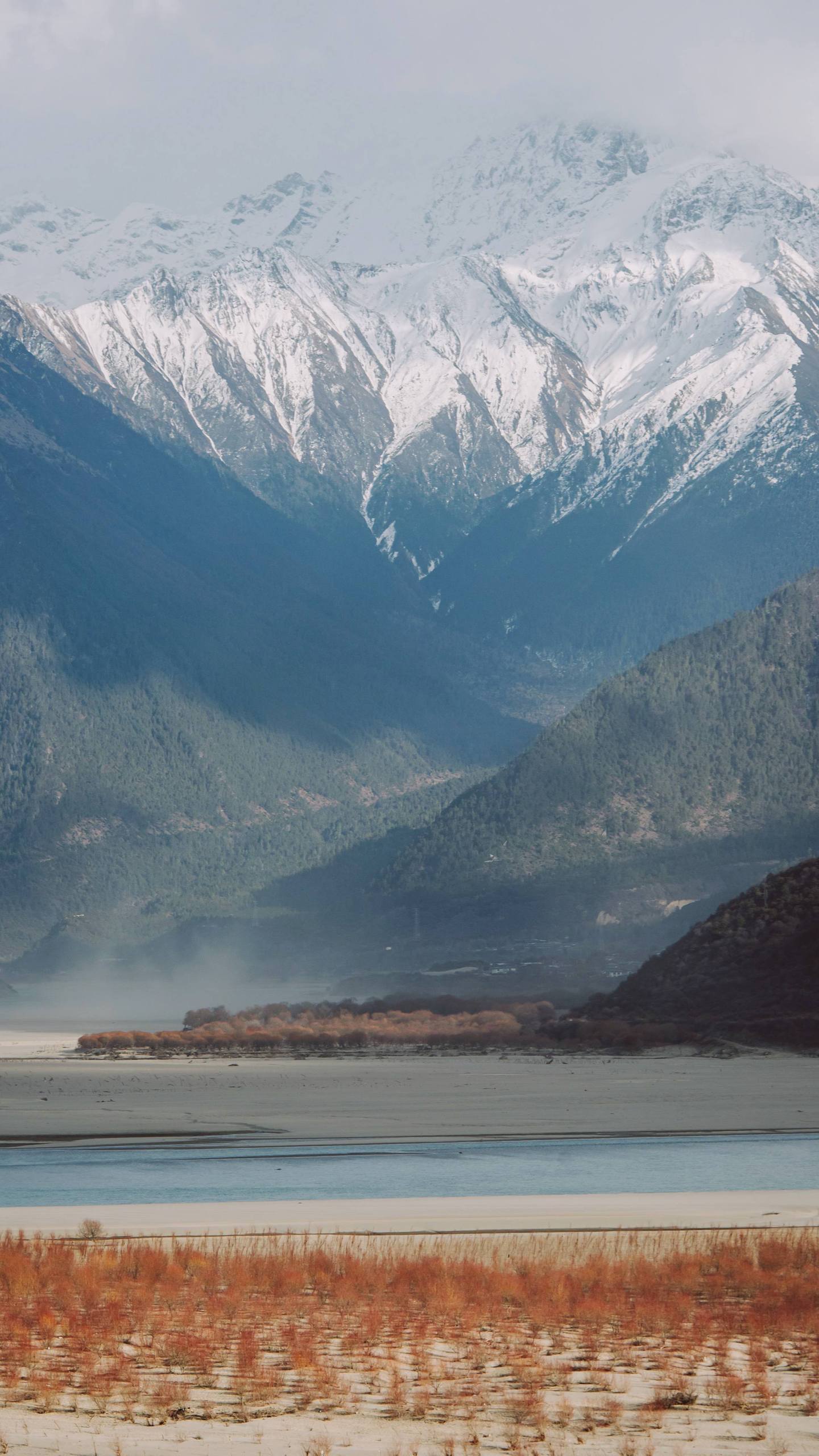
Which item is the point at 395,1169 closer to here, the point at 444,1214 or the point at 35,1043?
the point at 444,1214

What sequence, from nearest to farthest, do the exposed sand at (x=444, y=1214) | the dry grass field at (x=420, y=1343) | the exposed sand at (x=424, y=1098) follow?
the dry grass field at (x=420, y=1343)
the exposed sand at (x=444, y=1214)
the exposed sand at (x=424, y=1098)

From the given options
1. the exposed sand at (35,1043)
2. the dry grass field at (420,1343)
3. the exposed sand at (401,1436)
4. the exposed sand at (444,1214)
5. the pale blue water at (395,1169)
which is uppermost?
the exposed sand at (401,1436)

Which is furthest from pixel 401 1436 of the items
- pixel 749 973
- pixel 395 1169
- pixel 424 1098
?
pixel 749 973

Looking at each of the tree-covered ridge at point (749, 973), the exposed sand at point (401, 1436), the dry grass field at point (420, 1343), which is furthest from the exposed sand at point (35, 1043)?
the exposed sand at point (401, 1436)

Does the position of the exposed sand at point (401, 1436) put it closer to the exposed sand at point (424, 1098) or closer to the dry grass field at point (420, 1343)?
the dry grass field at point (420, 1343)

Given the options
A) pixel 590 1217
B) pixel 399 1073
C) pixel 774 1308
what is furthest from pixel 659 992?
pixel 774 1308

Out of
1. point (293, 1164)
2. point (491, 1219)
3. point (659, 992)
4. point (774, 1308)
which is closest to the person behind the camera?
point (774, 1308)

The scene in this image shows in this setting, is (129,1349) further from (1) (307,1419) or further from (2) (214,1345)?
(1) (307,1419)

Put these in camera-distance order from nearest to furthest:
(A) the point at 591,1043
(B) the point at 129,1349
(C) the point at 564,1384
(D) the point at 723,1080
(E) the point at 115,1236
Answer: (C) the point at 564,1384 < (B) the point at 129,1349 < (E) the point at 115,1236 < (D) the point at 723,1080 < (A) the point at 591,1043
